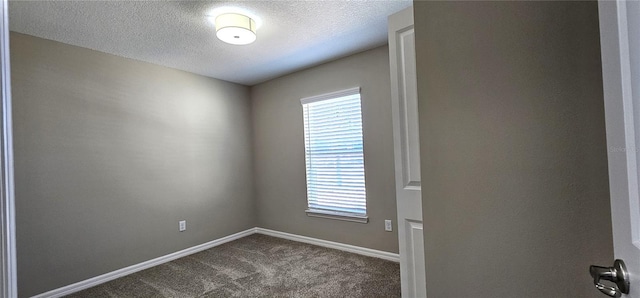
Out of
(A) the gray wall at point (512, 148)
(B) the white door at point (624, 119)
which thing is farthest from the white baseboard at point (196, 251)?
(B) the white door at point (624, 119)

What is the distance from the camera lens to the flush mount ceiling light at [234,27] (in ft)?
6.83

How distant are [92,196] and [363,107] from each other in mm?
2926

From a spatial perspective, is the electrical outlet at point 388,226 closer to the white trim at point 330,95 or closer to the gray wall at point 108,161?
the white trim at point 330,95

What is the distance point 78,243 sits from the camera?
254 centimetres

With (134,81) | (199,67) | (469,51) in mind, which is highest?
(199,67)

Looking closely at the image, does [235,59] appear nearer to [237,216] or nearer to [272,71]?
[272,71]

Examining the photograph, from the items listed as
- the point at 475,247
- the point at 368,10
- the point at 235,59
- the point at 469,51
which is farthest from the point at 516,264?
the point at 235,59

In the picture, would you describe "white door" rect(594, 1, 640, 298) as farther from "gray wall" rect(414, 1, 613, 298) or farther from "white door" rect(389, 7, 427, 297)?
"white door" rect(389, 7, 427, 297)

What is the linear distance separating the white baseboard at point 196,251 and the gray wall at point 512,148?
212cm

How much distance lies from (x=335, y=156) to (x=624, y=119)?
2.86 metres

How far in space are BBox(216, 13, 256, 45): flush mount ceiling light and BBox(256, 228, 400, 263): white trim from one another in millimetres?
2531

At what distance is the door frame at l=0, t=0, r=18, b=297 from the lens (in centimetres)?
64

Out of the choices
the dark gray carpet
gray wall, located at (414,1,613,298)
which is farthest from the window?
gray wall, located at (414,1,613,298)

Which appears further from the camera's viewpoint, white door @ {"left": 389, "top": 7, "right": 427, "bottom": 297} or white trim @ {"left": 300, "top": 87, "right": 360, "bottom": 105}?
white trim @ {"left": 300, "top": 87, "right": 360, "bottom": 105}
